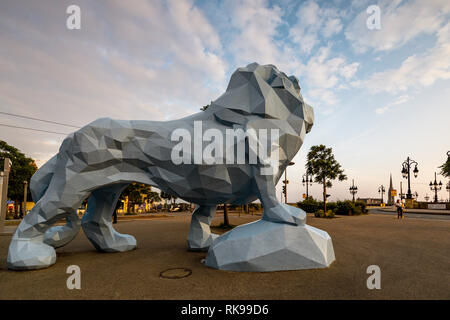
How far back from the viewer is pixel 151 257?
5.54 m

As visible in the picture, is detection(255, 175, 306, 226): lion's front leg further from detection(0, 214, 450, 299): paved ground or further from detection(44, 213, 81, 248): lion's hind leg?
detection(44, 213, 81, 248): lion's hind leg

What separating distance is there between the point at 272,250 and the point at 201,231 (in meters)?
2.56

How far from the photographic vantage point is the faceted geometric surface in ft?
14.8

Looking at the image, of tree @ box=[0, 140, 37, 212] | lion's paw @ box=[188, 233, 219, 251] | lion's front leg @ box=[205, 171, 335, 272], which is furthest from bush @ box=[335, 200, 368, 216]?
tree @ box=[0, 140, 37, 212]

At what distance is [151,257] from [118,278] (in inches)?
62.7

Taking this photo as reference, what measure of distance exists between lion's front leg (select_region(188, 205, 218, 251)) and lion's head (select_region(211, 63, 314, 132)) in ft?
8.74

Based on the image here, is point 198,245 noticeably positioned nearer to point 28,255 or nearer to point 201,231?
point 201,231

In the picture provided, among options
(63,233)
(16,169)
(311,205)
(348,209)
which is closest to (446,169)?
(348,209)

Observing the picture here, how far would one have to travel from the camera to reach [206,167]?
5.00 meters

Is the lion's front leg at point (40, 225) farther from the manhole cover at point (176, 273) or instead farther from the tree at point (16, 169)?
the tree at point (16, 169)

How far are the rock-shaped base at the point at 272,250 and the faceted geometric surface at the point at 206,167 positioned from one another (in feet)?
0.06

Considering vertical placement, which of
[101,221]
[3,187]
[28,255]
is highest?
[3,187]

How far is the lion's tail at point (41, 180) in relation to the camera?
17.2 ft

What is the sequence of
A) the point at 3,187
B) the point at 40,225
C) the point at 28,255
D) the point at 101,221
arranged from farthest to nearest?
the point at 3,187 < the point at 101,221 < the point at 40,225 < the point at 28,255
